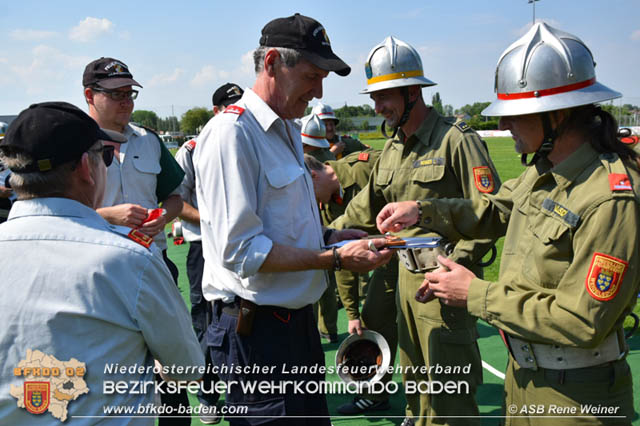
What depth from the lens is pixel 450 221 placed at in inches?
133

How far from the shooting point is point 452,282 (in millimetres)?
2502

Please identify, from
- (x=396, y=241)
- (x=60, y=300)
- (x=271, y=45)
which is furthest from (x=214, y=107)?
(x=60, y=300)

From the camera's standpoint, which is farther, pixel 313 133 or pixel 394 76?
pixel 313 133

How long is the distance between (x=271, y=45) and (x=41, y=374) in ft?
5.97

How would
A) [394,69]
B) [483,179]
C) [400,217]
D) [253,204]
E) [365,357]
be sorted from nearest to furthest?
[253,204] → [400,217] → [483,179] → [394,69] → [365,357]

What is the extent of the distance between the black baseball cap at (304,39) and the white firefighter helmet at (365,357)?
2546 millimetres

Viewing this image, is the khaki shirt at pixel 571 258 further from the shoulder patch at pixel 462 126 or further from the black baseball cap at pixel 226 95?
the black baseball cap at pixel 226 95

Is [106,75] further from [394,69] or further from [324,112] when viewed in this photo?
[324,112]

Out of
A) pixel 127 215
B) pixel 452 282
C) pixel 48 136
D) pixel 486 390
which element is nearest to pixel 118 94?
pixel 127 215

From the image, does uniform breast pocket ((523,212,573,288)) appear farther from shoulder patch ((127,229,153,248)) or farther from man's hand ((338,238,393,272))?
shoulder patch ((127,229,153,248))

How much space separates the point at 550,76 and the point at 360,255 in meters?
1.24

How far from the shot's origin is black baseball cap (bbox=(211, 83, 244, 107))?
5672mm

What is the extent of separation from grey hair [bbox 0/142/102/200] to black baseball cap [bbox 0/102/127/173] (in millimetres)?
16

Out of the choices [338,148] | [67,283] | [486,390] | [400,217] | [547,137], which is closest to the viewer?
[67,283]
